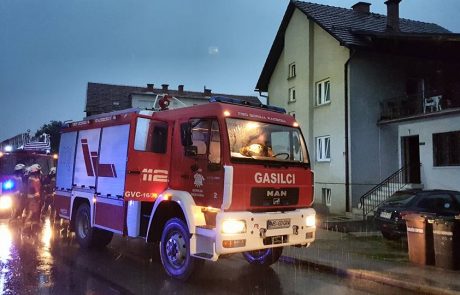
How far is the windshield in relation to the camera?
676 cm

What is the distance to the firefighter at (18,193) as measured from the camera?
47.2ft

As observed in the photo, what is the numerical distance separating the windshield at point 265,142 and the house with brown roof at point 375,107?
9.72m

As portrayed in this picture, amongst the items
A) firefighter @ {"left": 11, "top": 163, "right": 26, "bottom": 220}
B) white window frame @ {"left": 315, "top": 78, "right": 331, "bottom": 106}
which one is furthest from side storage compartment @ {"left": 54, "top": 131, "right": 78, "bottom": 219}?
white window frame @ {"left": 315, "top": 78, "right": 331, "bottom": 106}

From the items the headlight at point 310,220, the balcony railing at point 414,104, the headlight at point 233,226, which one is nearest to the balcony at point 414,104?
the balcony railing at point 414,104

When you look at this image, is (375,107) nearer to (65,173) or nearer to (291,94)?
(291,94)

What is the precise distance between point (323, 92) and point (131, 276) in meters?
15.8

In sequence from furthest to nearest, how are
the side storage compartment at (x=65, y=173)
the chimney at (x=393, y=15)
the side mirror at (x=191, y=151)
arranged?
1. the chimney at (x=393, y=15)
2. the side storage compartment at (x=65, y=173)
3. the side mirror at (x=191, y=151)

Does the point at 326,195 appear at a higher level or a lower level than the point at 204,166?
lower

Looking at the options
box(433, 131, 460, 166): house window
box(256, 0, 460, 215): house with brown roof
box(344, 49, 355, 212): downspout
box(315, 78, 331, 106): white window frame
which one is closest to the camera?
box(433, 131, 460, 166): house window

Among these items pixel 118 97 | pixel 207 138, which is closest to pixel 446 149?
pixel 207 138

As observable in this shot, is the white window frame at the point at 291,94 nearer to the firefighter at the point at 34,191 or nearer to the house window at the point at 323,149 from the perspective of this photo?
the house window at the point at 323,149

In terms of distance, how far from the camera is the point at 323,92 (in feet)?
68.1

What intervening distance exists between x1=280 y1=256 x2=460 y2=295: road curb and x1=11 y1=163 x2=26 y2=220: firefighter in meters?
9.77

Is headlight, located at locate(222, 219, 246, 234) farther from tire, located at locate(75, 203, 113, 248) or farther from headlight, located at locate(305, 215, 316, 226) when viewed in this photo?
tire, located at locate(75, 203, 113, 248)
